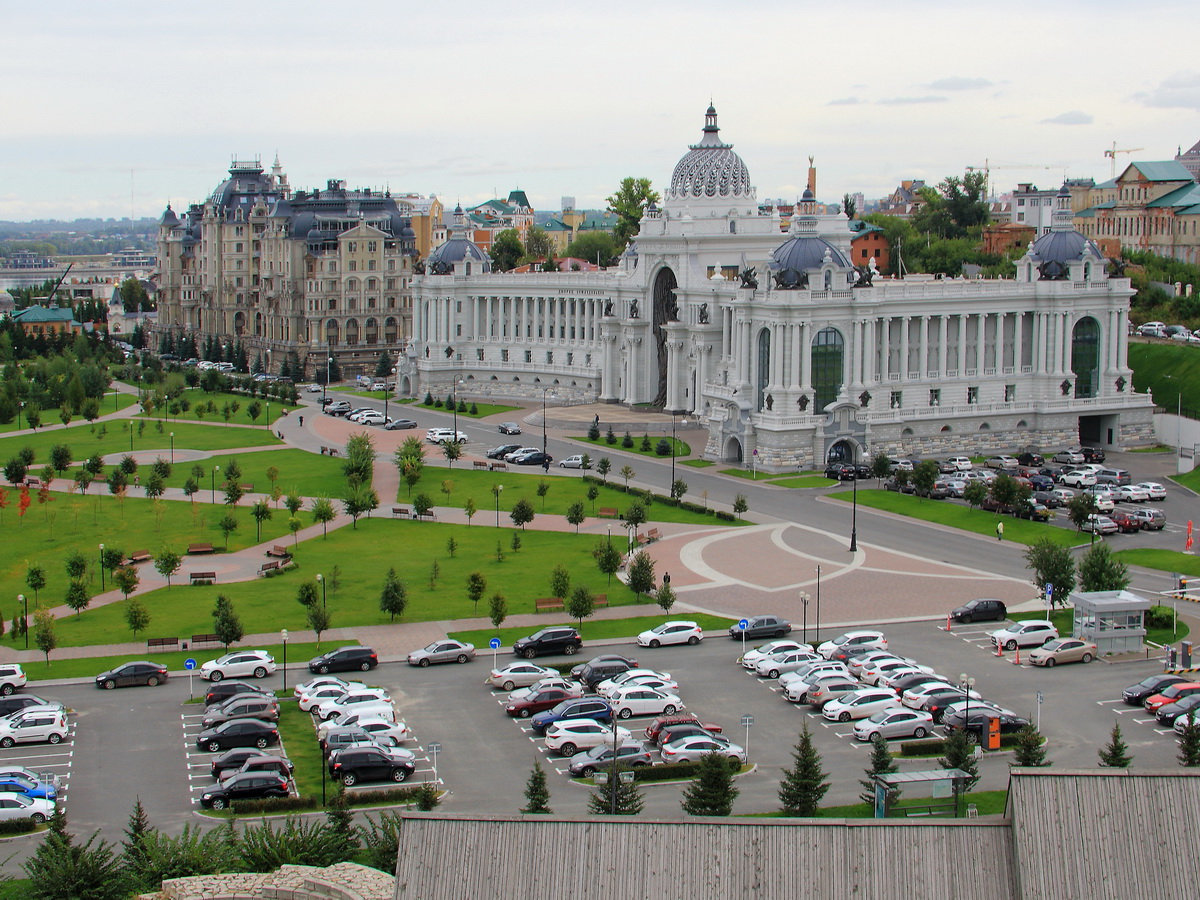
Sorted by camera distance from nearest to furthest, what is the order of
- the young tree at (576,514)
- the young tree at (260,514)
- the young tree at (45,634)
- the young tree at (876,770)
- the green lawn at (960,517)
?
1. the young tree at (876,770)
2. the young tree at (45,634)
3. the green lawn at (960,517)
4. the young tree at (576,514)
5. the young tree at (260,514)

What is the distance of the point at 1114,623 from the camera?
191 ft

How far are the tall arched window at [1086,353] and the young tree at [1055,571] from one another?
4926cm

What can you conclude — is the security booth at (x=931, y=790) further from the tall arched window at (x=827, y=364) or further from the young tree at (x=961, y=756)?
the tall arched window at (x=827, y=364)

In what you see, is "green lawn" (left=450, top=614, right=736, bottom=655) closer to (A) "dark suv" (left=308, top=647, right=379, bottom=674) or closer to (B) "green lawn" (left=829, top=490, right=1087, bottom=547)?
(A) "dark suv" (left=308, top=647, right=379, bottom=674)

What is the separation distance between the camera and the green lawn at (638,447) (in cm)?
10419

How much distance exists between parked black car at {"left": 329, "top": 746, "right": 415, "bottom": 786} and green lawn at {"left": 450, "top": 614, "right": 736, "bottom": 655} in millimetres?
13853

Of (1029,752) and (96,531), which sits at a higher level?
(96,531)

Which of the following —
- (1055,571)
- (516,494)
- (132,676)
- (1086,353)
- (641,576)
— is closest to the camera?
(132,676)

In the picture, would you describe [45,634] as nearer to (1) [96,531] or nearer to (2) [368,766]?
(2) [368,766]

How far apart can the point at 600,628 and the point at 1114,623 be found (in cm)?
2027

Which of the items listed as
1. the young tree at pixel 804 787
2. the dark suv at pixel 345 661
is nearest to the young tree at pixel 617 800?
the young tree at pixel 804 787

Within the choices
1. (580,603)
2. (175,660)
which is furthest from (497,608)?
(175,660)

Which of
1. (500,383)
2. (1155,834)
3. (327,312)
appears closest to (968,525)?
(1155,834)

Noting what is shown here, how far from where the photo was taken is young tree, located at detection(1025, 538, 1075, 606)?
63188 millimetres
